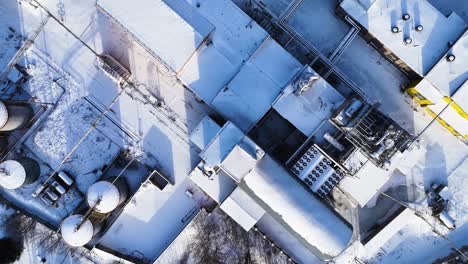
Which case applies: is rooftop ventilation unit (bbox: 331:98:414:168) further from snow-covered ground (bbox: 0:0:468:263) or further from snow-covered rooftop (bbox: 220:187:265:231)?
snow-covered rooftop (bbox: 220:187:265:231)

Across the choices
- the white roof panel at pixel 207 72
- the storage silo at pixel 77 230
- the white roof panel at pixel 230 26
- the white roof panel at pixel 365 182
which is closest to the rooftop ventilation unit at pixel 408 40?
the white roof panel at pixel 365 182

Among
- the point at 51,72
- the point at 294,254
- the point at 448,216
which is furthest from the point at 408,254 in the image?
the point at 51,72

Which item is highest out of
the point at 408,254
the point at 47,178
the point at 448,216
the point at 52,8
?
the point at 448,216

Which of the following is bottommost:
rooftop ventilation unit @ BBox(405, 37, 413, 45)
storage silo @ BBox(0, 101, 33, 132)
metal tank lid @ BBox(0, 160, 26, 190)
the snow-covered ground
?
metal tank lid @ BBox(0, 160, 26, 190)

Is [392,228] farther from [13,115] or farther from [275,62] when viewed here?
[13,115]

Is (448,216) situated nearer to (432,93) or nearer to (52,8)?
(432,93)

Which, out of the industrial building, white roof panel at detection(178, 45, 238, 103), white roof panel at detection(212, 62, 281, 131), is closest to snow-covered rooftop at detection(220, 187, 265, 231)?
white roof panel at detection(212, 62, 281, 131)
